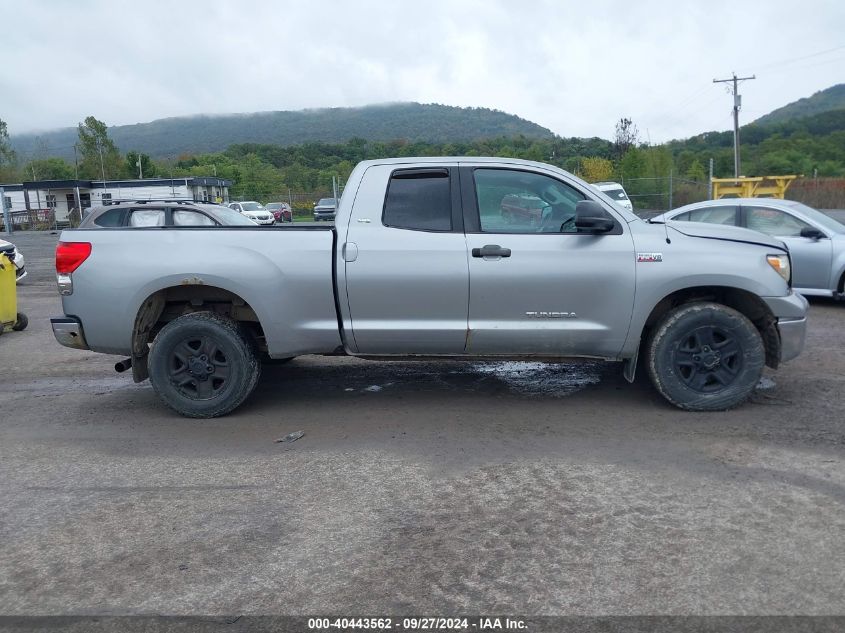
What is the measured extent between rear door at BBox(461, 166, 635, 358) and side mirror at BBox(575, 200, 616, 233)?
138 millimetres

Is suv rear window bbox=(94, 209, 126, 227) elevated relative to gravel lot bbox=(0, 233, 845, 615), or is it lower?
elevated

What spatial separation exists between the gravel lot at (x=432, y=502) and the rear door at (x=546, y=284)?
606 mm

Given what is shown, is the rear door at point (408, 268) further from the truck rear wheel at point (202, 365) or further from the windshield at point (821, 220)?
the windshield at point (821, 220)

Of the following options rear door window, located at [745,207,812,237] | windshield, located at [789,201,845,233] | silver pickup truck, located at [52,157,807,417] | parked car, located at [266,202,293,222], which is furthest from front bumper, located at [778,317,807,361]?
parked car, located at [266,202,293,222]

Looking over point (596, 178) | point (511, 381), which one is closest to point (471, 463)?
point (511, 381)

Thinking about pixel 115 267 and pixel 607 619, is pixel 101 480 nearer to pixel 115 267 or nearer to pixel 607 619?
pixel 115 267

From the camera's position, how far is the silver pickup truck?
5508mm

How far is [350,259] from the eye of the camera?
5.57m

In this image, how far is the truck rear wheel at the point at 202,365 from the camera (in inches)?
228

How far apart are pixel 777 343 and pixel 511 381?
223cm

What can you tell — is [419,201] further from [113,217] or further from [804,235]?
[113,217]

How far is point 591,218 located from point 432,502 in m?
2.39

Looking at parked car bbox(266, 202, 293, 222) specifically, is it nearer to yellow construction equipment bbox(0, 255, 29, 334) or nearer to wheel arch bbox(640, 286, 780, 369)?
yellow construction equipment bbox(0, 255, 29, 334)

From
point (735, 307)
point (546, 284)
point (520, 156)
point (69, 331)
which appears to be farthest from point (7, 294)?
point (520, 156)
